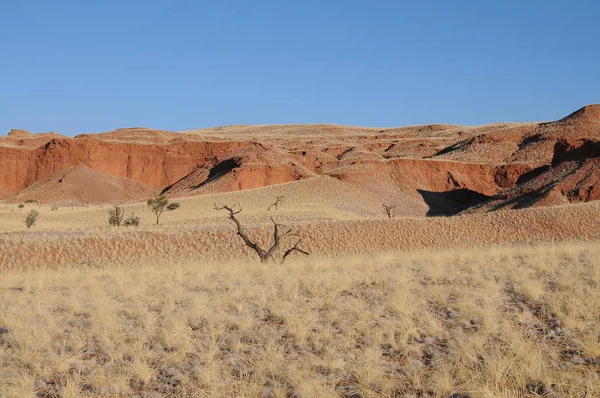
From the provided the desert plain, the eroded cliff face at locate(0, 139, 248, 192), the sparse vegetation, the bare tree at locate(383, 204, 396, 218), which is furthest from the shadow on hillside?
the eroded cliff face at locate(0, 139, 248, 192)

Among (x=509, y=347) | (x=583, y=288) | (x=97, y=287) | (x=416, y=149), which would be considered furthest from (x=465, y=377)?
(x=416, y=149)

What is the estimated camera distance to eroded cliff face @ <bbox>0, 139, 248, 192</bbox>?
83.2 meters

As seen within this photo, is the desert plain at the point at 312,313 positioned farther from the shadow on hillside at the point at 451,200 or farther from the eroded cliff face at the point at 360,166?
the shadow on hillside at the point at 451,200

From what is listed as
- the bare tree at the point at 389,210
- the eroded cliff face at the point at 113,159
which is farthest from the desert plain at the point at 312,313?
the eroded cliff face at the point at 113,159

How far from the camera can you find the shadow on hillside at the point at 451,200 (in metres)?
59.5

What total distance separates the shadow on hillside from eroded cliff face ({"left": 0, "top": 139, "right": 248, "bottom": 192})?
31.5 m

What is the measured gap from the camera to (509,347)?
7656mm

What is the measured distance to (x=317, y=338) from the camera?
8.71 m

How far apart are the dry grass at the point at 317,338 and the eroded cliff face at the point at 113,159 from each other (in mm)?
70900

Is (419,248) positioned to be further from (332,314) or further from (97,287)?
(332,314)

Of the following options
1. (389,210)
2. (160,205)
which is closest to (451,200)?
(389,210)

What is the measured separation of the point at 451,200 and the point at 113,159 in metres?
47.8

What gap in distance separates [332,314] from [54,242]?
16818 millimetres

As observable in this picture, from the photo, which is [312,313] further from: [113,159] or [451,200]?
[113,159]
